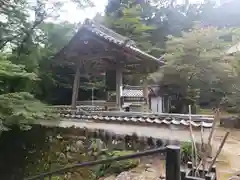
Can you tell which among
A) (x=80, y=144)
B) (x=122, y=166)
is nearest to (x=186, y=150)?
(x=122, y=166)

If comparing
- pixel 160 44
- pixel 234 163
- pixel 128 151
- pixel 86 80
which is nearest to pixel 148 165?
pixel 128 151

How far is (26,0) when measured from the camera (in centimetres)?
576

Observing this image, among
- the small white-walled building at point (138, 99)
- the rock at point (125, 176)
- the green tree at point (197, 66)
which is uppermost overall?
the green tree at point (197, 66)

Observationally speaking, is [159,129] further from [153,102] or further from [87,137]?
[153,102]

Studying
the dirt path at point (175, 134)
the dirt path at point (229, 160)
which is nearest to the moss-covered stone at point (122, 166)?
the dirt path at point (175, 134)

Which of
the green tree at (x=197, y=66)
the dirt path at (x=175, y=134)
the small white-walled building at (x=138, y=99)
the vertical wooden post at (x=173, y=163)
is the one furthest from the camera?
the green tree at (x=197, y=66)

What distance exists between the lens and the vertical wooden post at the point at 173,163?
1091 mm

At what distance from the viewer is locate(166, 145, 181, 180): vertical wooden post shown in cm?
109

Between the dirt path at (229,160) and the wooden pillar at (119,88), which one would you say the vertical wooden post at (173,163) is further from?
the wooden pillar at (119,88)

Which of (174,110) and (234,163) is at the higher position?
(174,110)

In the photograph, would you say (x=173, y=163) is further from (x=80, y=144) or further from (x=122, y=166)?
(x=80, y=144)

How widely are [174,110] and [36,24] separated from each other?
Answer: 6839 millimetres

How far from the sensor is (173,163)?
1.10 m

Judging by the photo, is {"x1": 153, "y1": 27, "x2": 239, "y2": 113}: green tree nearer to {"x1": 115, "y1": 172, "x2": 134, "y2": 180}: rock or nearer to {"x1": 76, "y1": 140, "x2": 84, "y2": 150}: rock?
{"x1": 76, "y1": 140, "x2": 84, "y2": 150}: rock
